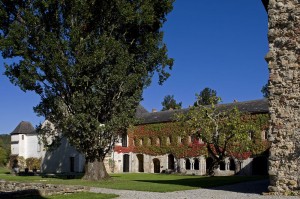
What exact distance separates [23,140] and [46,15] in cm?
3577

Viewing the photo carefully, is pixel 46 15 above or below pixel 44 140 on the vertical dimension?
above

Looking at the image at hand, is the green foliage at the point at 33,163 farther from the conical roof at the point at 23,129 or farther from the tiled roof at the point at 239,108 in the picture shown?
the tiled roof at the point at 239,108

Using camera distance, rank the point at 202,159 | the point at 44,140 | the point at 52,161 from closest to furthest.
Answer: the point at 44,140 < the point at 202,159 < the point at 52,161


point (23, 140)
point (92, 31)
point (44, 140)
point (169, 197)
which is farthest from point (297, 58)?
point (23, 140)

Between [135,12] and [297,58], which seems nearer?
[297,58]

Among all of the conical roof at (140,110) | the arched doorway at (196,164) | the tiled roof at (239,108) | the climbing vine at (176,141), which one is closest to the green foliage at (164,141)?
the climbing vine at (176,141)

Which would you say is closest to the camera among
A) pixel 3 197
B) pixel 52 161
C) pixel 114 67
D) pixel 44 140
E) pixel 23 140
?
pixel 3 197

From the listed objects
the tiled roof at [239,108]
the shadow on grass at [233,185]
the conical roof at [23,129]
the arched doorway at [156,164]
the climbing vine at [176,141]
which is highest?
the tiled roof at [239,108]

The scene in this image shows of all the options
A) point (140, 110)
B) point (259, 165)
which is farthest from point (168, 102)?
point (259, 165)

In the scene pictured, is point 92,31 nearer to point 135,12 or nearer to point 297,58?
point 135,12

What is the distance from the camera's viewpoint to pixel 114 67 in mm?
23781

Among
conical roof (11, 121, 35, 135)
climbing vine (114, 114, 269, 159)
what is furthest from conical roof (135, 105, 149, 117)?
conical roof (11, 121, 35, 135)

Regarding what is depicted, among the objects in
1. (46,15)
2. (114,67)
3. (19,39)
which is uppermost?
(46,15)

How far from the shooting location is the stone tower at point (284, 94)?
1396 centimetres
